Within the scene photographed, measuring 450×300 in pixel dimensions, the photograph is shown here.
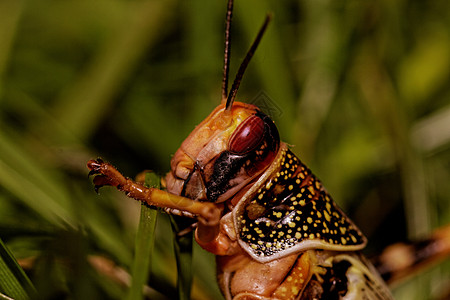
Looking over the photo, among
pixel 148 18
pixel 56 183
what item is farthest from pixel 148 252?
pixel 148 18

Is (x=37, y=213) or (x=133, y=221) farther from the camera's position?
(x=133, y=221)

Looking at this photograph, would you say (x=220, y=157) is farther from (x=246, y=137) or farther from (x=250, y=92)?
(x=250, y=92)

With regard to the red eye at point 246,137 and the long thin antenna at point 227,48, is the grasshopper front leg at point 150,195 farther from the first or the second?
the long thin antenna at point 227,48

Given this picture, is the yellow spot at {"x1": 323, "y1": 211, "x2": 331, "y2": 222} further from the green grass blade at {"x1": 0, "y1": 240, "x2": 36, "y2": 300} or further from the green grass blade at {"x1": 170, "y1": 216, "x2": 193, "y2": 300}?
the green grass blade at {"x1": 0, "y1": 240, "x2": 36, "y2": 300}

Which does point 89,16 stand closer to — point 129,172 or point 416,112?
point 129,172

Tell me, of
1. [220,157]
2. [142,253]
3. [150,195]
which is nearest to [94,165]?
[150,195]

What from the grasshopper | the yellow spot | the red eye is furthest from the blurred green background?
the red eye
